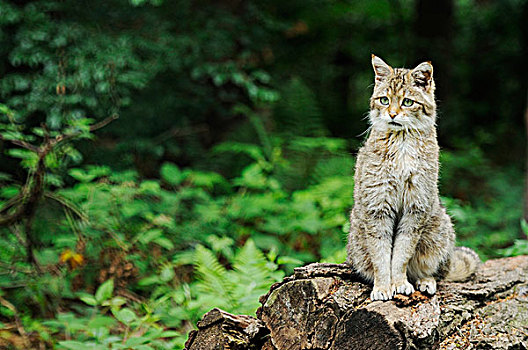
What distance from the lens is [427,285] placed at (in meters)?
3.00

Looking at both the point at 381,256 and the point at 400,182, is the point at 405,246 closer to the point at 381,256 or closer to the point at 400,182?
the point at 381,256

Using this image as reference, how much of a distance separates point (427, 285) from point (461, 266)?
0.49 meters

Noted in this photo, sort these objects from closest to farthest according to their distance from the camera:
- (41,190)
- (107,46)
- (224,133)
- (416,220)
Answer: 1. (416,220)
2. (41,190)
3. (107,46)
4. (224,133)

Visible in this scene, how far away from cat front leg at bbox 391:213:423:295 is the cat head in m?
0.53

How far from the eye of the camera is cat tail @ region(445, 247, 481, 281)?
3.34m

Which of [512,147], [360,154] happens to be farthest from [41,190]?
[512,147]

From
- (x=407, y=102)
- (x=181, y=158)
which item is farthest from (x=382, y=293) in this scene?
(x=181, y=158)

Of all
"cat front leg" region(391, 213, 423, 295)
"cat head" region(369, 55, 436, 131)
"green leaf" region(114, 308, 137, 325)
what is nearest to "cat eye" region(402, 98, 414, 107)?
"cat head" region(369, 55, 436, 131)

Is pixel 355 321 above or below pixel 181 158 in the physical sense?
above

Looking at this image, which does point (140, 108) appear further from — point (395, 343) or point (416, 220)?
point (395, 343)

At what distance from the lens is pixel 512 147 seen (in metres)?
10.1

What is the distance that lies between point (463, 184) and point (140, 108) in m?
5.10

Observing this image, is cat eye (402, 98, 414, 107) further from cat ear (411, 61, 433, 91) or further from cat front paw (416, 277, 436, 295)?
cat front paw (416, 277, 436, 295)

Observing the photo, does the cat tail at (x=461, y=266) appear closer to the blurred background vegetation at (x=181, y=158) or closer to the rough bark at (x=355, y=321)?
the rough bark at (x=355, y=321)
